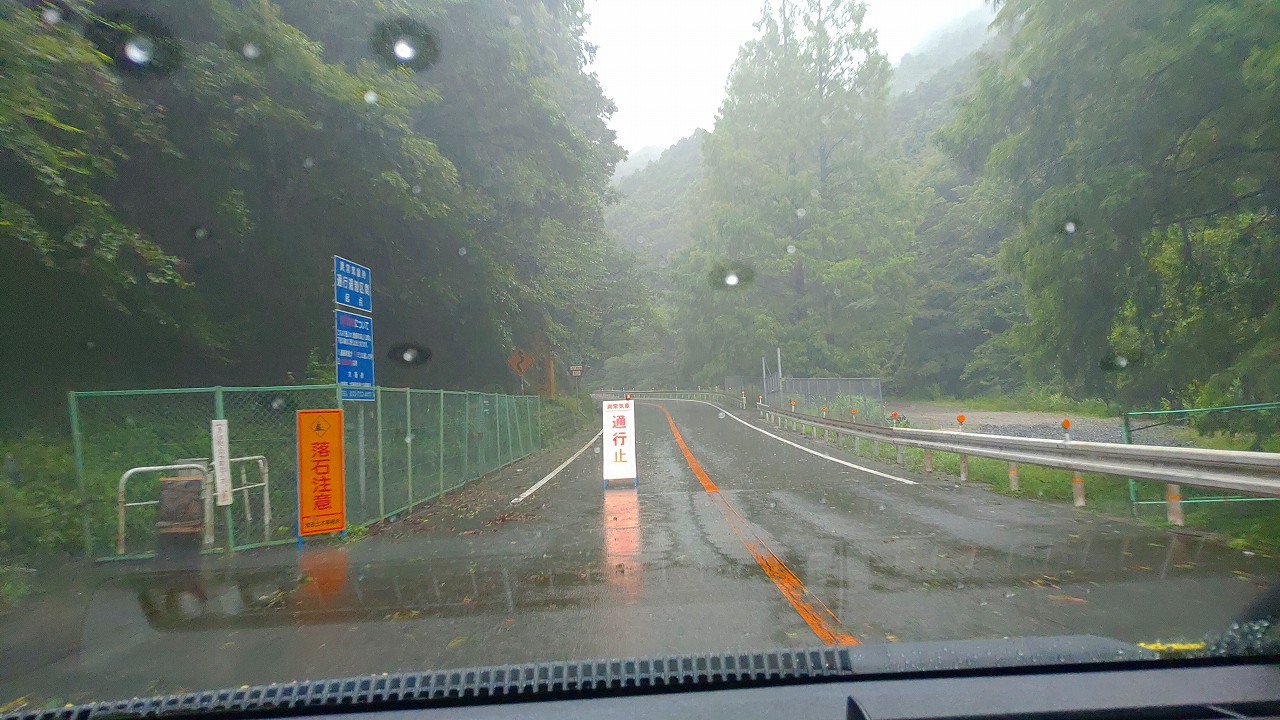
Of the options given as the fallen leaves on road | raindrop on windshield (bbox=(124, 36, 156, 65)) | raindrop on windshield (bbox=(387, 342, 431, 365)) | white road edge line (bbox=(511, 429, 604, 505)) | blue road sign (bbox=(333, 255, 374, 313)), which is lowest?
white road edge line (bbox=(511, 429, 604, 505))

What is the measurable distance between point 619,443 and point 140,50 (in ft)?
30.0

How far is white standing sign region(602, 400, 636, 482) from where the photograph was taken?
14195mm

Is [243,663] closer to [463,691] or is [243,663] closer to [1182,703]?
[463,691]

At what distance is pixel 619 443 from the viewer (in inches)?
562

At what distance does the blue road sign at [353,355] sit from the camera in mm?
11202

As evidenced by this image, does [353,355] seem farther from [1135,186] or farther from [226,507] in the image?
[1135,186]

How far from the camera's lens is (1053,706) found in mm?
3262

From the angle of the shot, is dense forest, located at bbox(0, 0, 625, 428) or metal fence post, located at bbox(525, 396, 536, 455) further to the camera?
metal fence post, located at bbox(525, 396, 536, 455)

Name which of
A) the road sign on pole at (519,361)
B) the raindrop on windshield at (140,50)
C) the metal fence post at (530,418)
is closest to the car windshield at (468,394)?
the raindrop on windshield at (140,50)

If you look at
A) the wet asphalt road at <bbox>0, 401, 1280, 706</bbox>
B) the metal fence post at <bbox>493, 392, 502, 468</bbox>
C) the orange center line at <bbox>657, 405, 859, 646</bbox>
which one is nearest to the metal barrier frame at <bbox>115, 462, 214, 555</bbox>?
the wet asphalt road at <bbox>0, 401, 1280, 706</bbox>

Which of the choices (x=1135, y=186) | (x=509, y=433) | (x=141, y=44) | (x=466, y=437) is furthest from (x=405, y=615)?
(x=509, y=433)

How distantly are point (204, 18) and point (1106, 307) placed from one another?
1449cm

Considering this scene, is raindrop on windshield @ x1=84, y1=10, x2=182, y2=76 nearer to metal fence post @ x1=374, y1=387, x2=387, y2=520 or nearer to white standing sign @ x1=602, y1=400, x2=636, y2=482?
metal fence post @ x1=374, y1=387, x2=387, y2=520

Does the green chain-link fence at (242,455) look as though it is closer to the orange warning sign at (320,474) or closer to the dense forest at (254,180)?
the orange warning sign at (320,474)
